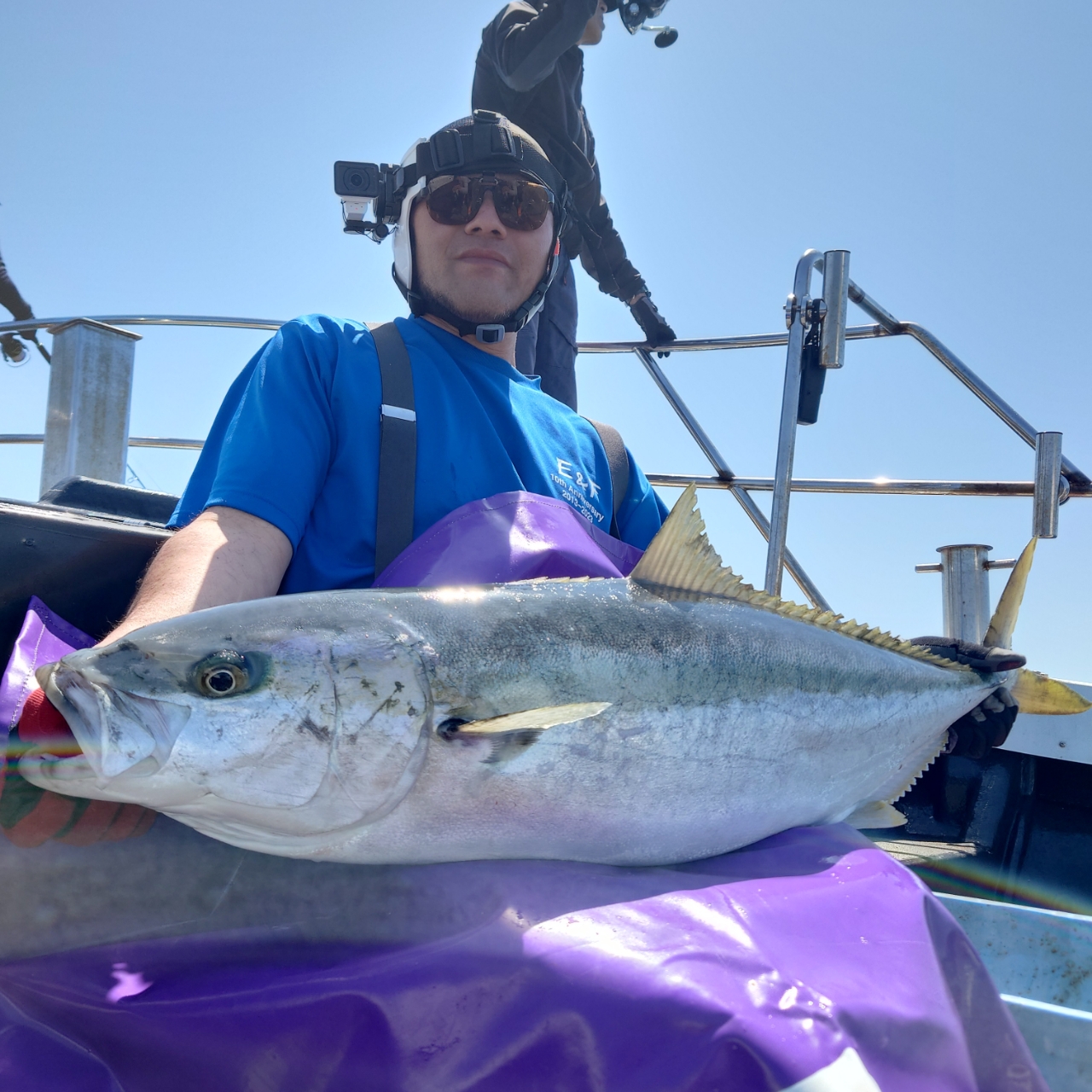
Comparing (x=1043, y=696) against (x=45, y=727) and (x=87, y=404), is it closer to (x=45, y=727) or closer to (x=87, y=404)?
(x=45, y=727)

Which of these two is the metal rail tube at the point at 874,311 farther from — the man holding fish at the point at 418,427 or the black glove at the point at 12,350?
the black glove at the point at 12,350

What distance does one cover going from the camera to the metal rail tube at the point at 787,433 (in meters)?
2.90

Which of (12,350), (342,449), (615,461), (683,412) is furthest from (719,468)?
(12,350)

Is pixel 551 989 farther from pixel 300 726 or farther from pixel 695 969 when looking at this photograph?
pixel 300 726

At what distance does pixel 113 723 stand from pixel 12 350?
418 cm

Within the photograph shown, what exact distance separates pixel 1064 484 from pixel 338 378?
270 centimetres

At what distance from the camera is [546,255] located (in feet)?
7.94

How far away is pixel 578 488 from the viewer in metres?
2.12

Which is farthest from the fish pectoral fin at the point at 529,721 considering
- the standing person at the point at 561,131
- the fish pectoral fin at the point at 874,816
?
the standing person at the point at 561,131

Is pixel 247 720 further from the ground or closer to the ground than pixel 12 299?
closer to the ground

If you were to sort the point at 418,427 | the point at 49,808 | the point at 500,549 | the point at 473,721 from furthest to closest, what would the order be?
the point at 418,427 → the point at 500,549 → the point at 473,721 → the point at 49,808

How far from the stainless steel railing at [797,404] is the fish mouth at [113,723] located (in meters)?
2.13

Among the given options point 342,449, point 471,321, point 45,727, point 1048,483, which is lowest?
point 45,727

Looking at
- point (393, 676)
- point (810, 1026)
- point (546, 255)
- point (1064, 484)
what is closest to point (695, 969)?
point (810, 1026)
